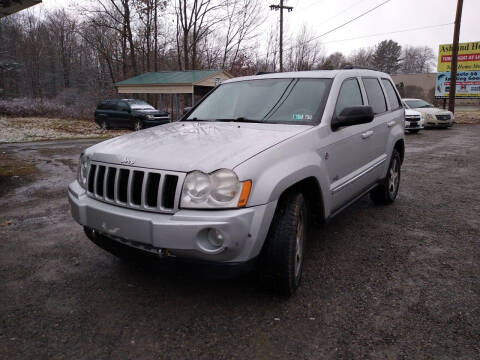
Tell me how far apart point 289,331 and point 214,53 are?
118 feet

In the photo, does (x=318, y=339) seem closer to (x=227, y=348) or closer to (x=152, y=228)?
(x=227, y=348)

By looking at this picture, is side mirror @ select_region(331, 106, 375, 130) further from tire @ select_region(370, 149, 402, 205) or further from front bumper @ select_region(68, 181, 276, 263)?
tire @ select_region(370, 149, 402, 205)

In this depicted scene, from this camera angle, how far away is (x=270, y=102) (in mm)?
3639

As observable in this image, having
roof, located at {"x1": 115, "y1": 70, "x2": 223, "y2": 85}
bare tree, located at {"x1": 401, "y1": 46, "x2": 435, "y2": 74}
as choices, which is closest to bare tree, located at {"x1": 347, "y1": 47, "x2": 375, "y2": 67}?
bare tree, located at {"x1": 401, "y1": 46, "x2": 435, "y2": 74}

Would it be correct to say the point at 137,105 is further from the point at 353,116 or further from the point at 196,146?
the point at 196,146

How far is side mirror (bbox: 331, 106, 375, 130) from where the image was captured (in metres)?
3.21

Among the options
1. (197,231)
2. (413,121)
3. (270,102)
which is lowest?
(197,231)

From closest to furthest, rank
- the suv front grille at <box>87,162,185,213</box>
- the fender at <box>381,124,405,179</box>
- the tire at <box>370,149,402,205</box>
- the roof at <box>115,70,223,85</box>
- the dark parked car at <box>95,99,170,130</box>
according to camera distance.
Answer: the suv front grille at <box>87,162,185,213</box> < the fender at <box>381,124,405,179</box> < the tire at <box>370,149,402,205</box> < the dark parked car at <box>95,99,170,130</box> < the roof at <box>115,70,223,85</box>

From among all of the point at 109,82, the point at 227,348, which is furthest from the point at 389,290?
the point at 109,82

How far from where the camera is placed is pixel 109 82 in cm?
4072

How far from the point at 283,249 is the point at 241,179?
0.60 metres

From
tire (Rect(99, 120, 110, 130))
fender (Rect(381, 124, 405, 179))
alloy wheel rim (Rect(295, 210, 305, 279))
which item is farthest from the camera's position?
tire (Rect(99, 120, 110, 130))

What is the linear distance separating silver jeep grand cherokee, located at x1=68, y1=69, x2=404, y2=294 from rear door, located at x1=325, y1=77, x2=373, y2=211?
0.02 metres

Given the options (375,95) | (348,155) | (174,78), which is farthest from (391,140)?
(174,78)
